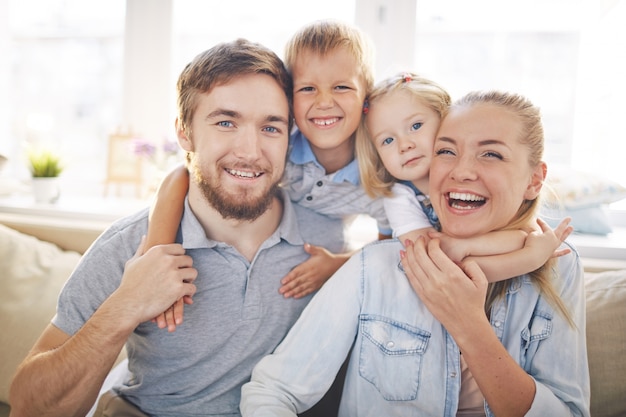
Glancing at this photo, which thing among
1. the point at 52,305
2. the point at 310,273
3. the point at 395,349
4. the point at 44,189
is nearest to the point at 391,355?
the point at 395,349

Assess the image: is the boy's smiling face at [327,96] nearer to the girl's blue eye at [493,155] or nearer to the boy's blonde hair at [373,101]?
the boy's blonde hair at [373,101]

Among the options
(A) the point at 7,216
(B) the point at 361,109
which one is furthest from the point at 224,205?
(A) the point at 7,216

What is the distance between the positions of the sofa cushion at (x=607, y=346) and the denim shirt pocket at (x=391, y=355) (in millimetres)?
562

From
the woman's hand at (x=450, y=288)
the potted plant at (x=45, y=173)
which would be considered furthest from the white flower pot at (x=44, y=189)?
the woman's hand at (x=450, y=288)

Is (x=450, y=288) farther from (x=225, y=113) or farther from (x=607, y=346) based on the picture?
(x=225, y=113)

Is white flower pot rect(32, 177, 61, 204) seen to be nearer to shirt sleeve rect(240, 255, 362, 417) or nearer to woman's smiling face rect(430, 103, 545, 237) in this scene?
shirt sleeve rect(240, 255, 362, 417)

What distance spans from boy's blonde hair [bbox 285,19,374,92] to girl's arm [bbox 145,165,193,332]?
19.6 inches

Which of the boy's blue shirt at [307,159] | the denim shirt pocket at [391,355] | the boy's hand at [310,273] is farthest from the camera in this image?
the boy's blue shirt at [307,159]

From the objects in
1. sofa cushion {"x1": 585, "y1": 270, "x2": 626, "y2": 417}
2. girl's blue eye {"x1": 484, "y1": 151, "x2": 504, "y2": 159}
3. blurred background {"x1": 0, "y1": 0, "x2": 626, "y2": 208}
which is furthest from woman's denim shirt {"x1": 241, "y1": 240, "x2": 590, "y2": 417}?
blurred background {"x1": 0, "y1": 0, "x2": 626, "y2": 208}

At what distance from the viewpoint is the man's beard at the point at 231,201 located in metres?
1.40

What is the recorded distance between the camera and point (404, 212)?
4.70ft

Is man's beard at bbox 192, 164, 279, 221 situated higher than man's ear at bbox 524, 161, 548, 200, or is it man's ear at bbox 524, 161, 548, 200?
man's ear at bbox 524, 161, 548, 200

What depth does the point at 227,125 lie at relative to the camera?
139cm

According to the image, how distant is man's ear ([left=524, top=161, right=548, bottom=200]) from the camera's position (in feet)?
4.11
